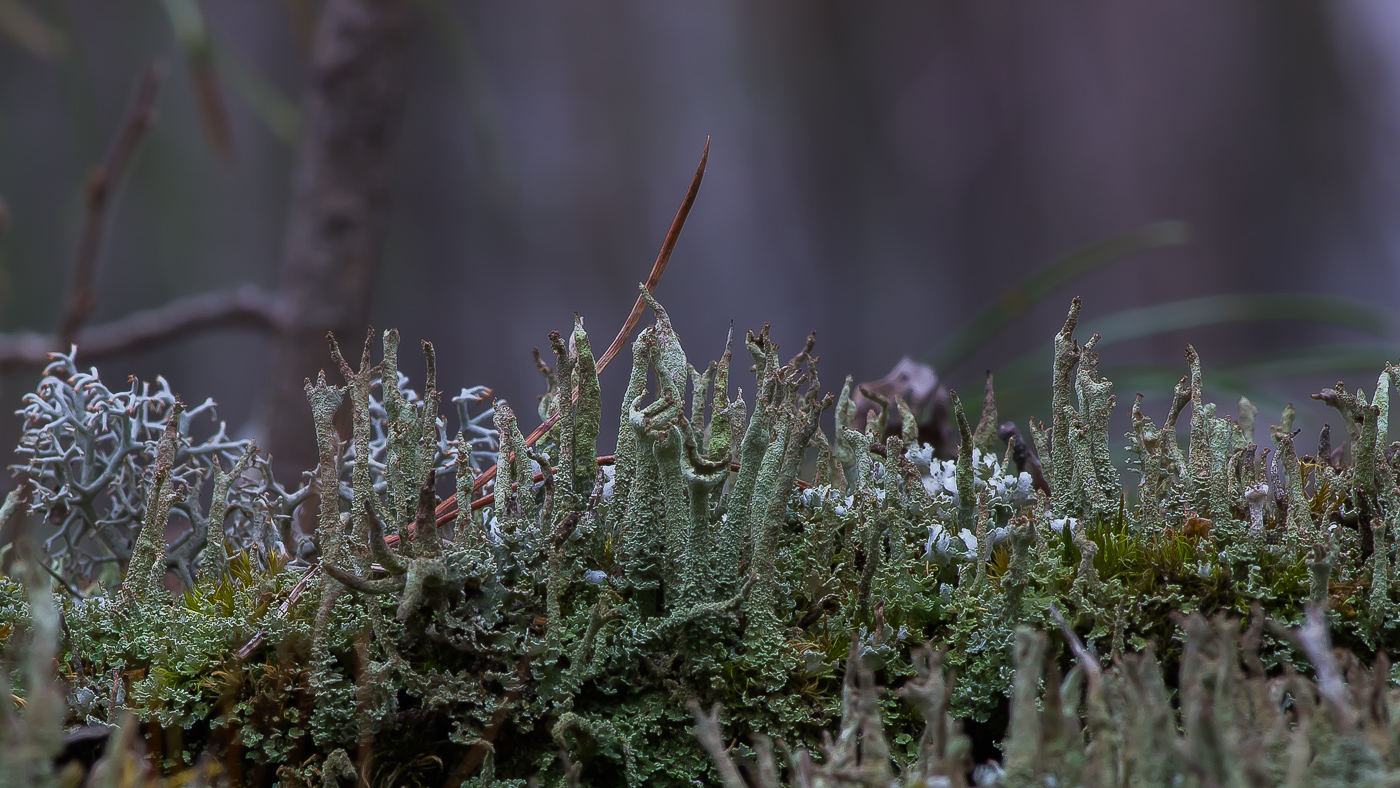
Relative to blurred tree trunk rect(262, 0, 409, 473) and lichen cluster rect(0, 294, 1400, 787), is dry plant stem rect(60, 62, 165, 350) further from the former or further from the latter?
lichen cluster rect(0, 294, 1400, 787)

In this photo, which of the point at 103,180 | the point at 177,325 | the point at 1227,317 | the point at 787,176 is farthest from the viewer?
the point at 787,176

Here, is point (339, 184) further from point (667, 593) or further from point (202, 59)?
point (667, 593)

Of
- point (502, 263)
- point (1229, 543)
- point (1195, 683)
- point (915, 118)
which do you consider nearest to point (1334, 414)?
point (915, 118)

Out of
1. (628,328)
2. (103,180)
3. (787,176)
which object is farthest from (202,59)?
(787,176)

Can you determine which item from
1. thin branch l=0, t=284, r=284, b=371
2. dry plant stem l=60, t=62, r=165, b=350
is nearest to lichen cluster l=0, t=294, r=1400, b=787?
dry plant stem l=60, t=62, r=165, b=350

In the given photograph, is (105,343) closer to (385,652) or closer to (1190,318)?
(385,652)

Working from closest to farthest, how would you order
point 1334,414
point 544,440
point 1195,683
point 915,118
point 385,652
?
point 1195,683 → point 385,652 → point 544,440 → point 1334,414 → point 915,118
